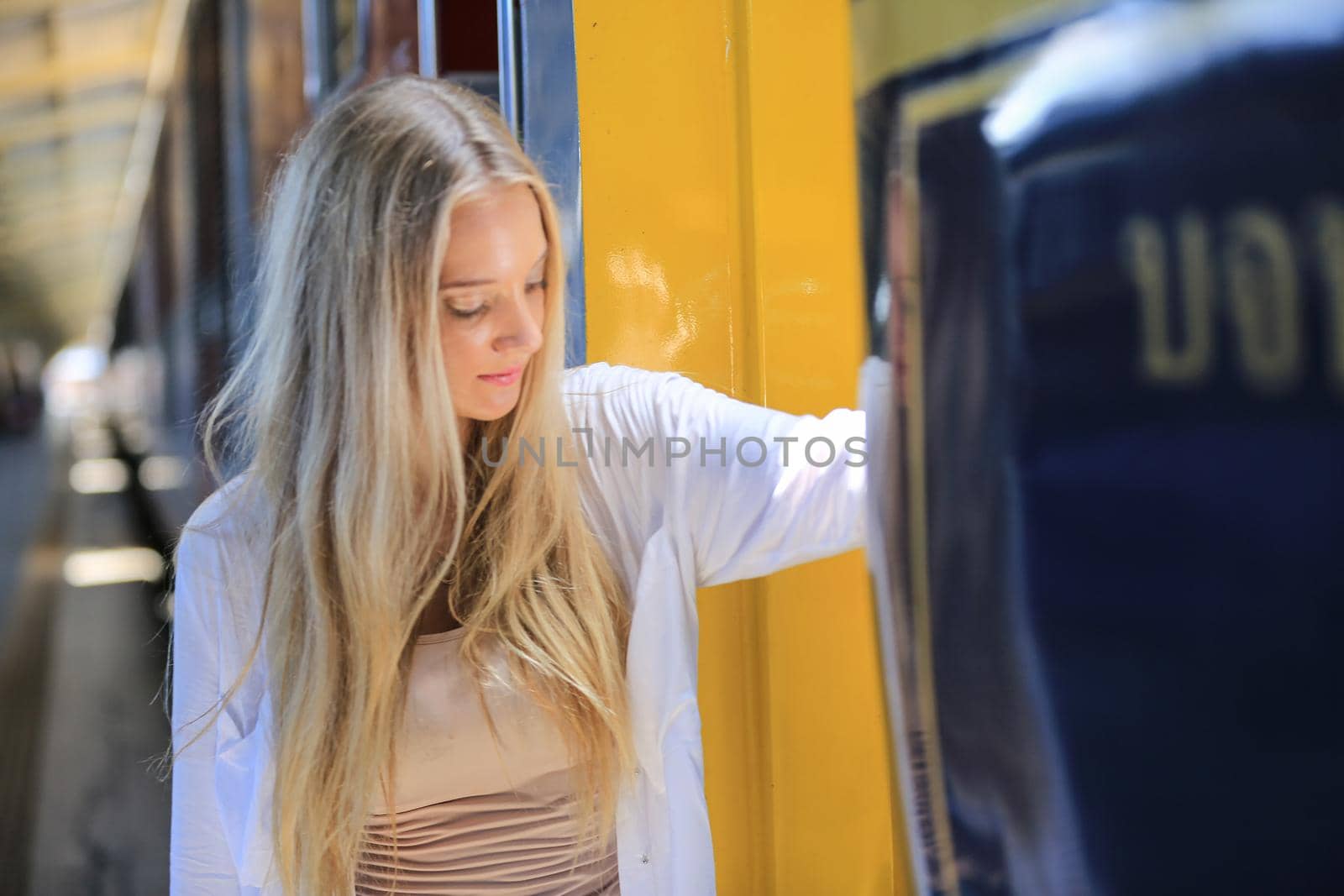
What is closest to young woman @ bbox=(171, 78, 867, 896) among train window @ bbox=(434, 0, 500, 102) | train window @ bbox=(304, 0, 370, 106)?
train window @ bbox=(434, 0, 500, 102)

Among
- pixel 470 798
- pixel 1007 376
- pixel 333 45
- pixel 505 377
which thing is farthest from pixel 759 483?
pixel 333 45

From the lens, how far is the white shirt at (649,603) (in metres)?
1.18

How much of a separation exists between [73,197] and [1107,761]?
10336 millimetres

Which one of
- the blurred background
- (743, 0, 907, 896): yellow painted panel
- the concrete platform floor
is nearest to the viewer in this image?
the blurred background

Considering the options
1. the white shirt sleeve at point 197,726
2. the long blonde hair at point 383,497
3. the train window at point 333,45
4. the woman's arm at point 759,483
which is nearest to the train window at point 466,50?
the long blonde hair at point 383,497

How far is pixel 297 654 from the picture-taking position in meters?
1.24

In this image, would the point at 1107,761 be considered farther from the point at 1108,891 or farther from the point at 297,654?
the point at 297,654

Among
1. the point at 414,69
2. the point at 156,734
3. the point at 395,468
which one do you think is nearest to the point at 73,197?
the point at 156,734

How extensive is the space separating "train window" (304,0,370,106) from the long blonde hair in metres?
0.88

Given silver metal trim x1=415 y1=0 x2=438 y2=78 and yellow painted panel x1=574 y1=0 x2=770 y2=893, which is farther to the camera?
silver metal trim x1=415 y1=0 x2=438 y2=78

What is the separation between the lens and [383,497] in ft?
3.94

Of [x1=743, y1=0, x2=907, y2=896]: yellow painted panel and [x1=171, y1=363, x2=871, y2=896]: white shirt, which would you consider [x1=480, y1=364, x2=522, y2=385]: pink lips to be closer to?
[x1=171, y1=363, x2=871, y2=896]: white shirt

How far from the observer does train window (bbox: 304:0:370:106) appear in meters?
2.07

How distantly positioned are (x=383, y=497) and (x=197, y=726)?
32 centimetres
